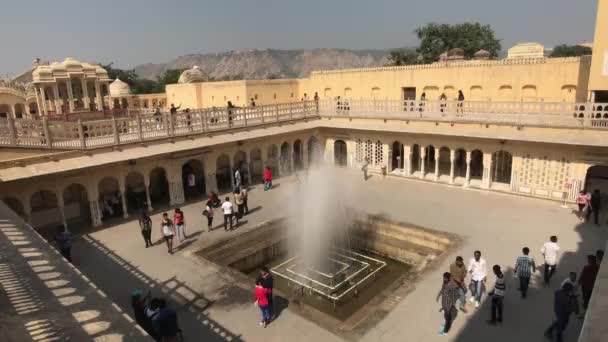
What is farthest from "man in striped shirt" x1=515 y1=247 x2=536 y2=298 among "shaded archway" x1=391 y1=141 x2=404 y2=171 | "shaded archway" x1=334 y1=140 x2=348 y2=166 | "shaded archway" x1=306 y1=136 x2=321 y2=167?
"shaded archway" x1=306 y1=136 x2=321 y2=167

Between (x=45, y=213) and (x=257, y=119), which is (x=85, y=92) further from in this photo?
(x=45, y=213)

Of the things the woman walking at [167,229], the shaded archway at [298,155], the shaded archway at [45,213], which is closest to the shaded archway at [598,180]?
the shaded archway at [298,155]

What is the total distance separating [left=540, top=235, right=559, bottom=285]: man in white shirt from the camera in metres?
9.03

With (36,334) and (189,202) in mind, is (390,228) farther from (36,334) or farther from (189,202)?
(36,334)

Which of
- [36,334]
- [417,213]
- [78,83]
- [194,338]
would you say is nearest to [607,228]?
[417,213]

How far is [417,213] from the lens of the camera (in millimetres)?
14523

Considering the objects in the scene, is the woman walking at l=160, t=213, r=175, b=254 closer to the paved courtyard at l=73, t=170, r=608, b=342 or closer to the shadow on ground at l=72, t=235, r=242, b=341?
the paved courtyard at l=73, t=170, r=608, b=342

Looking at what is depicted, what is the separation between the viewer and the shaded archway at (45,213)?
1394cm

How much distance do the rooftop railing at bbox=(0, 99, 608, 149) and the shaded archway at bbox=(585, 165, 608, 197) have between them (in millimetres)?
3411

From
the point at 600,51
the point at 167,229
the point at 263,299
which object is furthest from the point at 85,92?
the point at 600,51

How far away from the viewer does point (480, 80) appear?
65.7 feet

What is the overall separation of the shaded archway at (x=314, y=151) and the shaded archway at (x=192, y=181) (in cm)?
627

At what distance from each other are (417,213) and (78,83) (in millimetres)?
31193

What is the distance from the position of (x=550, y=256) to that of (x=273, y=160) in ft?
49.2
